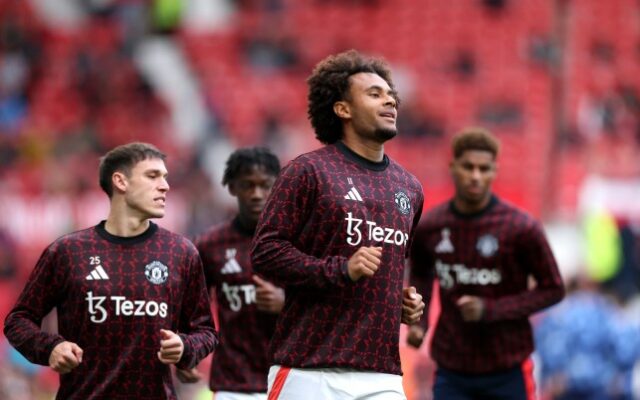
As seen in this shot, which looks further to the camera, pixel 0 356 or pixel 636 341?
pixel 0 356

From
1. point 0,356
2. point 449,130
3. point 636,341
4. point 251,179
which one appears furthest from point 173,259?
point 449,130

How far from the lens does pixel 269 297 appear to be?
7312 mm

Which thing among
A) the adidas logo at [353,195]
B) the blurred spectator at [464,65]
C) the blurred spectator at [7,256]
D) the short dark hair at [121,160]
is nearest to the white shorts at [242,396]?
the short dark hair at [121,160]

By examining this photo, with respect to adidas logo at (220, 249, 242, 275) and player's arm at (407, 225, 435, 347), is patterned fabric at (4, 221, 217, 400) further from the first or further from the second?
player's arm at (407, 225, 435, 347)

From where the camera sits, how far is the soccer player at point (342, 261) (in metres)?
5.75

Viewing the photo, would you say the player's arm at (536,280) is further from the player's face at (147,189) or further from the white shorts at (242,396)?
the player's face at (147,189)

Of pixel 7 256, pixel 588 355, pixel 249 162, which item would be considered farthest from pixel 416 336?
pixel 7 256

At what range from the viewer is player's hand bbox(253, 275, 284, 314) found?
288 inches

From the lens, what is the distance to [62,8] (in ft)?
79.6

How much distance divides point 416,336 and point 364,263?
2332 mm

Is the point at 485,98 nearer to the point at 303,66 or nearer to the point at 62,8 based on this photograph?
the point at 303,66

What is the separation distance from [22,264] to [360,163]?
14.7 metres

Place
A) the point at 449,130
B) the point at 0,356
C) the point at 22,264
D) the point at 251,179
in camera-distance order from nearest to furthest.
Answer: the point at 251,179 → the point at 0,356 → the point at 22,264 → the point at 449,130

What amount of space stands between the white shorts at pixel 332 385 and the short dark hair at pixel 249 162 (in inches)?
84.3
